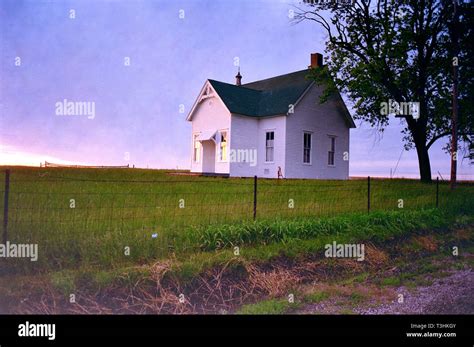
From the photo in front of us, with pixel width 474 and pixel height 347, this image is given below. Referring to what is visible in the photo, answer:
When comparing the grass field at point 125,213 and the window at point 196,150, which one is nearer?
the grass field at point 125,213

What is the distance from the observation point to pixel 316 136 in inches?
647

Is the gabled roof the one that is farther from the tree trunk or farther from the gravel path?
the gravel path

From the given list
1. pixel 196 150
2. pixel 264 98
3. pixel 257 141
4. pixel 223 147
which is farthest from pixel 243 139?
pixel 264 98

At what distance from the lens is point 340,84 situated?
15.7 m

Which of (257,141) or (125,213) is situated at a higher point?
(257,141)

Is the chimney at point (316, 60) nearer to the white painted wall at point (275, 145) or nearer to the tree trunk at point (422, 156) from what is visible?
the white painted wall at point (275, 145)

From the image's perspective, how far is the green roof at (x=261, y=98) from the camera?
1559 cm

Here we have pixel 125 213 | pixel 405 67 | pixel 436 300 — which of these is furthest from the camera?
pixel 405 67

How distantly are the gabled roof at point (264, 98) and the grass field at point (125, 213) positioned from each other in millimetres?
7726

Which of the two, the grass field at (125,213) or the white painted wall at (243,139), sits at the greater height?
the white painted wall at (243,139)

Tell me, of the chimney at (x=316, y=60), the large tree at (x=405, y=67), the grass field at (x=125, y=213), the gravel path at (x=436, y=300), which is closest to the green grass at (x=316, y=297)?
the gravel path at (x=436, y=300)

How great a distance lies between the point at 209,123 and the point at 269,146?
132 inches

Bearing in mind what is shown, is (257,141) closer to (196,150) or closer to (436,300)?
(196,150)
